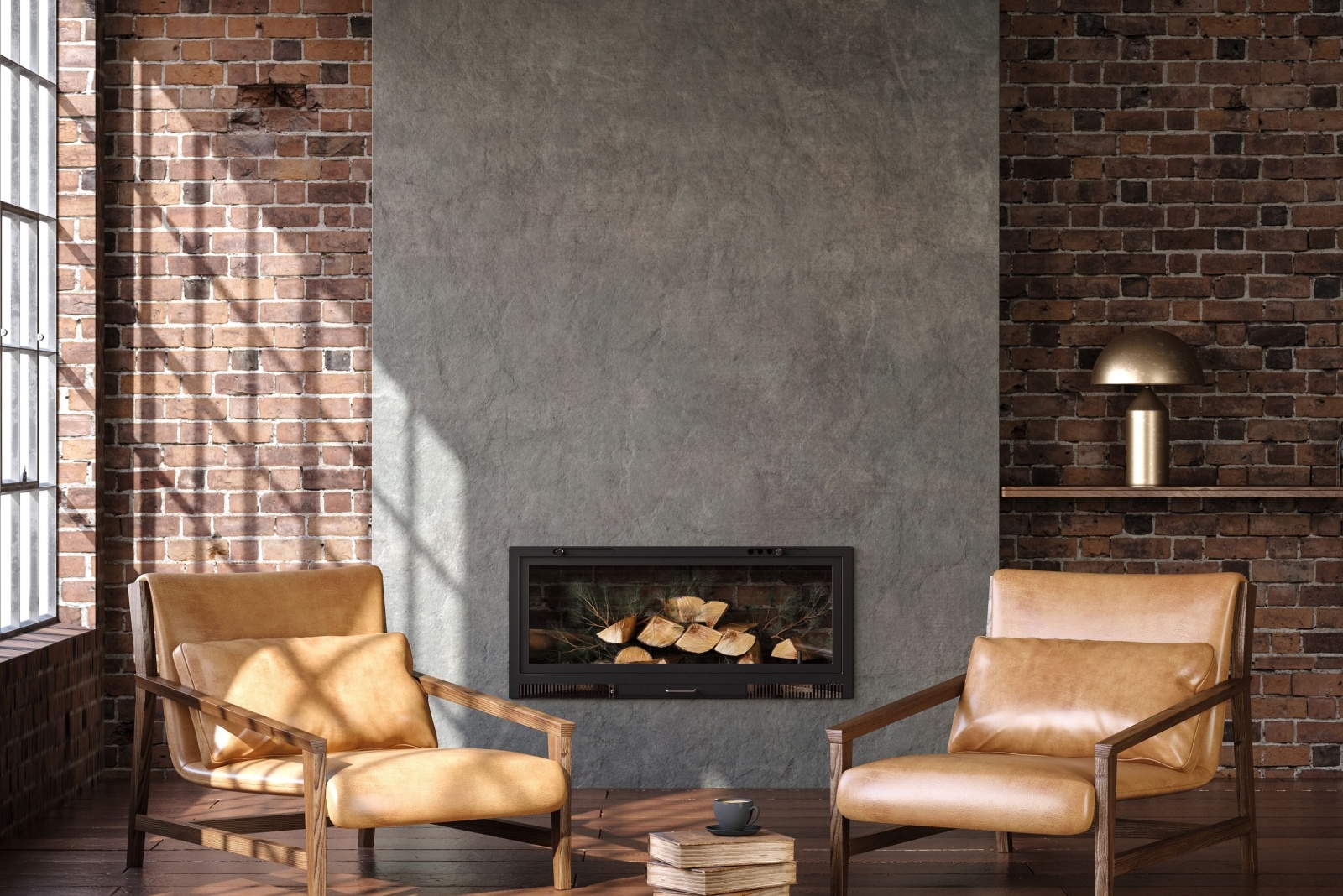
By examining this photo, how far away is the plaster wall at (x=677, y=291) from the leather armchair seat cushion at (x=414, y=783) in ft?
4.42

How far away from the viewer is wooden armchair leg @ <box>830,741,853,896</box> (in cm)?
343

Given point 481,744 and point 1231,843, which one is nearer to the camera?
point 1231,843

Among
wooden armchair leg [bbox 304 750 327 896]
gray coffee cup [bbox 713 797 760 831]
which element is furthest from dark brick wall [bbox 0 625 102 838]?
gray coffee cup [bbox 713 797 760 831]

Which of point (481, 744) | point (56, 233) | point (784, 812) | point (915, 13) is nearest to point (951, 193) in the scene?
point (915, 13)

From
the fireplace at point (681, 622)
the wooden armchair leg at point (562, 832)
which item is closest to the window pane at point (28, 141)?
the fireplace at point (681, 622)

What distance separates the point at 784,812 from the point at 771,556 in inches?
34.3

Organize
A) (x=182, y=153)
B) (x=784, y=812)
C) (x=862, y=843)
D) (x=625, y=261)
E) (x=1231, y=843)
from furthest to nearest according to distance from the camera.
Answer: (x=182, y=153) → (x=625, y=261) → (x=784, y=812) → (x=1231, y=843) → (x=862, y=843)

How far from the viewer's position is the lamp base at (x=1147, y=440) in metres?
5.00

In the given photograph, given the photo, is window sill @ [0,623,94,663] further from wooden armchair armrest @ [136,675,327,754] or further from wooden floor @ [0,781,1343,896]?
wooden armchair armrest @ [136,675,327,754]

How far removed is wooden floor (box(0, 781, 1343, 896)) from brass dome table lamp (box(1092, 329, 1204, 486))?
119 cm

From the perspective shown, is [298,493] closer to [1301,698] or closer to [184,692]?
[184,692]

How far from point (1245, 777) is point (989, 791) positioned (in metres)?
1.03

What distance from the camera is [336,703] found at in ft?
12.4

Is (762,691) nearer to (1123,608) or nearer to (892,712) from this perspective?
(892,712)
